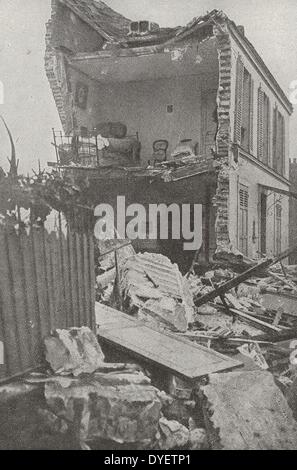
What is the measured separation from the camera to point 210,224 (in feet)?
42.5

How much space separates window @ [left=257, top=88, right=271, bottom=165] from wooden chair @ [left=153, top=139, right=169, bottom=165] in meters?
3.10

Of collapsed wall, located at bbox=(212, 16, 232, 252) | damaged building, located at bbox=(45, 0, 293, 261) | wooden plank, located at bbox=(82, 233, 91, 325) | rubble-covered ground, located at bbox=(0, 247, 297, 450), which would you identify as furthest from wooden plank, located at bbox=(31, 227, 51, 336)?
collapsed wall, located at bbox=(212, 16, 232, 252)

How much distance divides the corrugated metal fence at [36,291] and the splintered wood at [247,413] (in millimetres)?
1683

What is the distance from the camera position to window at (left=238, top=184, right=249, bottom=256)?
13.6m

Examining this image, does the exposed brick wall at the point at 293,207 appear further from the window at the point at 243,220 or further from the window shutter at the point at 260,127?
the window at the point at 243,220

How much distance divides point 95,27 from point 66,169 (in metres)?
4.58

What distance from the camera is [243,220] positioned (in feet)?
45.8

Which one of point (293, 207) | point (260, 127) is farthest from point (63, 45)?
point (293, 207)

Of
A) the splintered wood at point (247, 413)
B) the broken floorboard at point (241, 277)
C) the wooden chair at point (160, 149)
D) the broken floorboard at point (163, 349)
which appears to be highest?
the wooden chair at point (160, 149)

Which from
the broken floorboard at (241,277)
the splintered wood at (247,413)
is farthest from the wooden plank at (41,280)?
the broken floorboard at (241,277)

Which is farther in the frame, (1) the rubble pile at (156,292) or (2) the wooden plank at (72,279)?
(1) the rubble pile at (156,292)

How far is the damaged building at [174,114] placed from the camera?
12.5 metres

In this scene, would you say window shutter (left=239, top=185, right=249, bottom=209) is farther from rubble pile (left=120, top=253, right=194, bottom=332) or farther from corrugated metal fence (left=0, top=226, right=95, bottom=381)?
corrugated metal fence (left=0, top=226, right=95, bottom=381)
